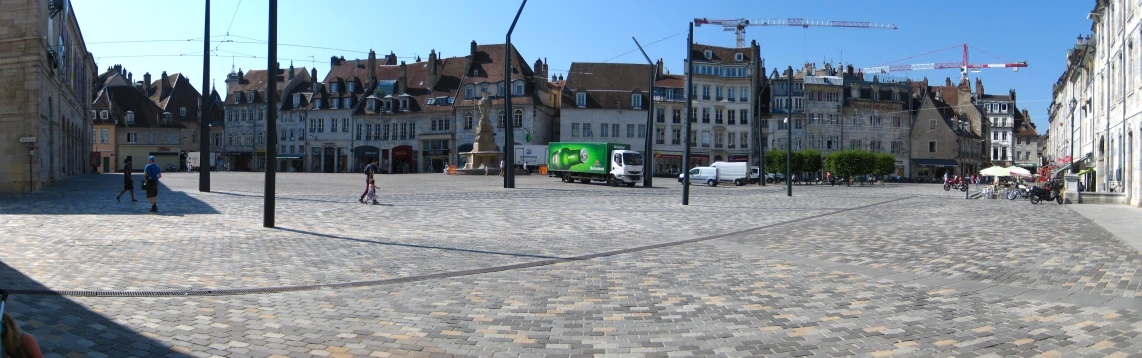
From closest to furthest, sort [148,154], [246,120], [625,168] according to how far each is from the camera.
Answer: [625,168]
[148,154]
[246,120]

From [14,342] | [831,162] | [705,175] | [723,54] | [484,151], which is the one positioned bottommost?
[14,342]

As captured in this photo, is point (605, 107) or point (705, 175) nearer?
point (705, 175)

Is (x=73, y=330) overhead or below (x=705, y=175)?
below

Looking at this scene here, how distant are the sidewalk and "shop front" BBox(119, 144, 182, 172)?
78471 mm

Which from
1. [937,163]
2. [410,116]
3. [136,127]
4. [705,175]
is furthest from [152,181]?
[937,163]

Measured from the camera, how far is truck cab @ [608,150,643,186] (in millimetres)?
39938

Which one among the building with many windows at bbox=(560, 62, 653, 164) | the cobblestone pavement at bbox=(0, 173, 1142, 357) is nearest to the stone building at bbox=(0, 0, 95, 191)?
the cobblestone pavement at bbox=(0, 173, 1142, 357)

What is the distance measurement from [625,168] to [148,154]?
59.9m

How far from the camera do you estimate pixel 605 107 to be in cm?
7069

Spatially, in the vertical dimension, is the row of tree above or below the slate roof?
below

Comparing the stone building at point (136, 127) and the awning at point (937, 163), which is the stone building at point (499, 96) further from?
the awning at point (937, 163)

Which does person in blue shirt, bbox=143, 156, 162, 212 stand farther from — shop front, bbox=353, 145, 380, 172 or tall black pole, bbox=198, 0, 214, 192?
shop front, bbox=353, 145, 380, 172

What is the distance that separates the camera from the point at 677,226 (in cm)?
1570

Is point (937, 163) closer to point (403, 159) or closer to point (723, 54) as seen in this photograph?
point (723, 54)
